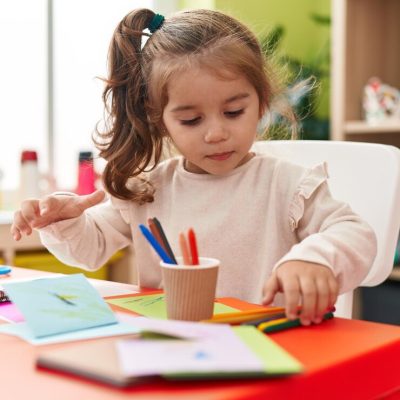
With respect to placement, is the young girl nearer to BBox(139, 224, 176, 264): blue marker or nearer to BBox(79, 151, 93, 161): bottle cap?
BBox(139, 224, 176, 264): blue marker

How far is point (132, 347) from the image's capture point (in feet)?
1.82

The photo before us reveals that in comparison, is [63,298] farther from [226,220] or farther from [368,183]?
[368,183]

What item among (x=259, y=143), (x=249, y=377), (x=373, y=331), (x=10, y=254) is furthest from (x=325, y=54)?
(x=249, y=377)

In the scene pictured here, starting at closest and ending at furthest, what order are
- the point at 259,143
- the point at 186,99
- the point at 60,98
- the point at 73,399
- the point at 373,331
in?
the point at 73,399 → the point at 373,331 → the point at 186,99 → the point at 259,143 → the point at 60,98

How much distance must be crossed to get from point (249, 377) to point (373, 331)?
0.22m

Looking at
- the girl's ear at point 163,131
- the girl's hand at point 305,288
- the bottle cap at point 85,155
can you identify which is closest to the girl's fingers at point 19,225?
the girl's ear at point 163,131

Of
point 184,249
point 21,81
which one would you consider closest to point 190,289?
point 184,249

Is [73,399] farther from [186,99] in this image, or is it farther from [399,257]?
[399,257]

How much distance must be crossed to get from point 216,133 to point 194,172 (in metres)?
0.22

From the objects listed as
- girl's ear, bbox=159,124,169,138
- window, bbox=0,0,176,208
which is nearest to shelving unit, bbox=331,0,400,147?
window, bbox=0,0,176,208

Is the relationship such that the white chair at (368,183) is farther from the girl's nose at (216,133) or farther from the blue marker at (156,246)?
the blue marker at (156,246)

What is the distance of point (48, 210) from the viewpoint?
1.05 m

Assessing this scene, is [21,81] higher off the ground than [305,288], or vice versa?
[21,81]

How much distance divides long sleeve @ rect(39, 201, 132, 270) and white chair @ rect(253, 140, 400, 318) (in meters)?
0.33
